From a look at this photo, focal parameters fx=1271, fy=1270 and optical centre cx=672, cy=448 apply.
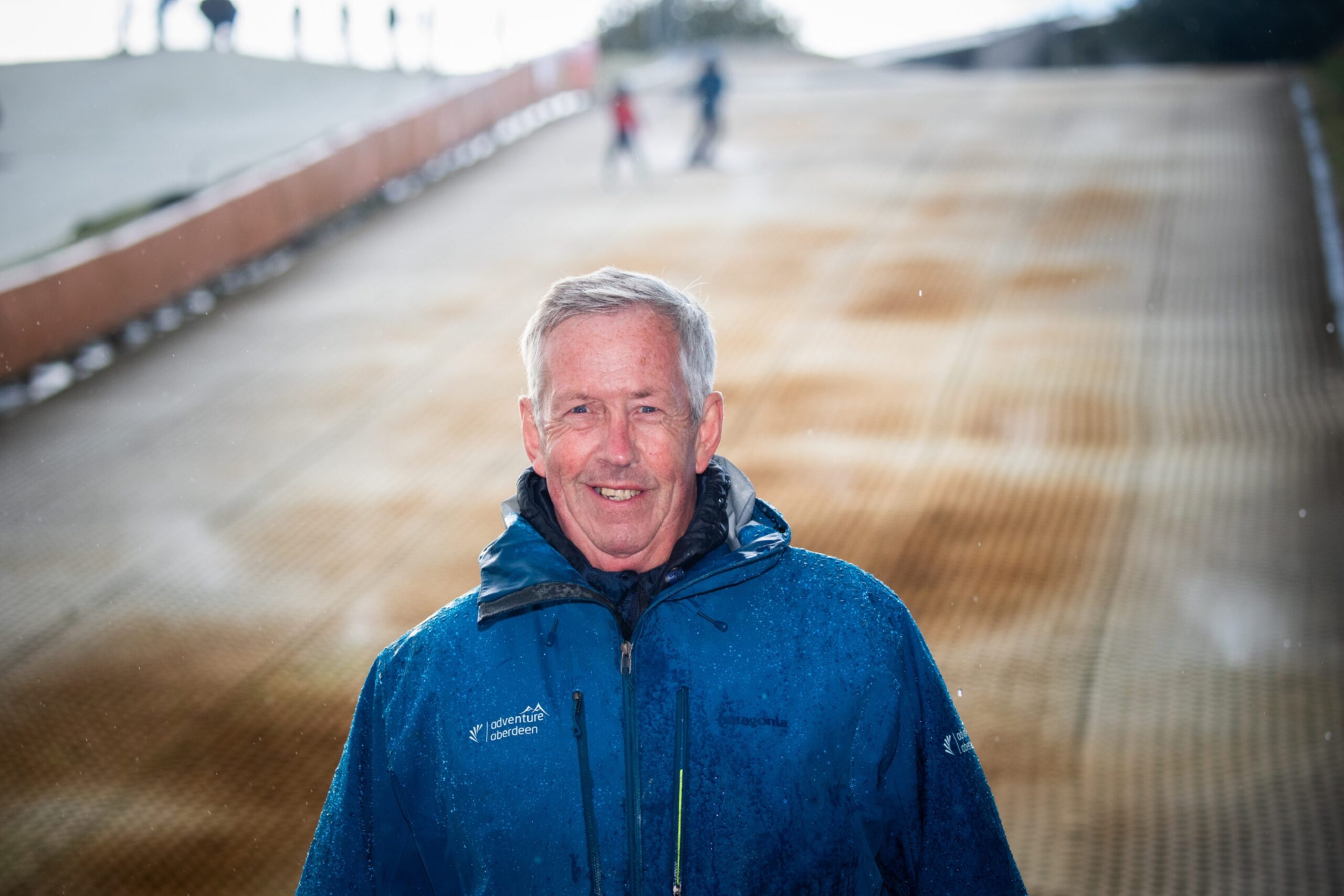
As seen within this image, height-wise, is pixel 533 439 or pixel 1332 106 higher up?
pixel 533 439

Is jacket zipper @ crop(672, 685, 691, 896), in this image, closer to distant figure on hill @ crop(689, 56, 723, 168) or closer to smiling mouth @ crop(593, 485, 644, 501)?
smiling mouth @ crop(593, 485, 644, 501)

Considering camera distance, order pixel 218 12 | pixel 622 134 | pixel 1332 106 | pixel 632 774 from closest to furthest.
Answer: pixel 632 774
pixel 218 12
pixel 622 134
pixel 1332 106

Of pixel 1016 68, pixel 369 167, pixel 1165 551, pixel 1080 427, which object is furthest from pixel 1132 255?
pixel 1016 68

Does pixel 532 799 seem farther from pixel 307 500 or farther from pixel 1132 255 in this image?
pixel 1132 255

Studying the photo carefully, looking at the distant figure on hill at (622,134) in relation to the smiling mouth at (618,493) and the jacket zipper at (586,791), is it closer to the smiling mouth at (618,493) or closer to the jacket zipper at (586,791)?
the smiling mouth at (618,493)

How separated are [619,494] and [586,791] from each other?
55 cm

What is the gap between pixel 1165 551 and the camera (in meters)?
8.40

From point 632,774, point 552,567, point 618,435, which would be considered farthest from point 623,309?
point 632,774

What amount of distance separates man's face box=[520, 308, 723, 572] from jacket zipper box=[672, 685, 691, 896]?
0.30m

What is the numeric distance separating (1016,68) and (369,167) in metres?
28.7

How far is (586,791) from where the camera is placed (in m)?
2.24

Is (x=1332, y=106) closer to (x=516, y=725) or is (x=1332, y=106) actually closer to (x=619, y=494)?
(x=619, y=494)

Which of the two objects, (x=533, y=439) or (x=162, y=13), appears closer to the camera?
(x=533, y=439)

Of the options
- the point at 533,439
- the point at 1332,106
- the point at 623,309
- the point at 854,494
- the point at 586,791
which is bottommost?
the point at 854,494
